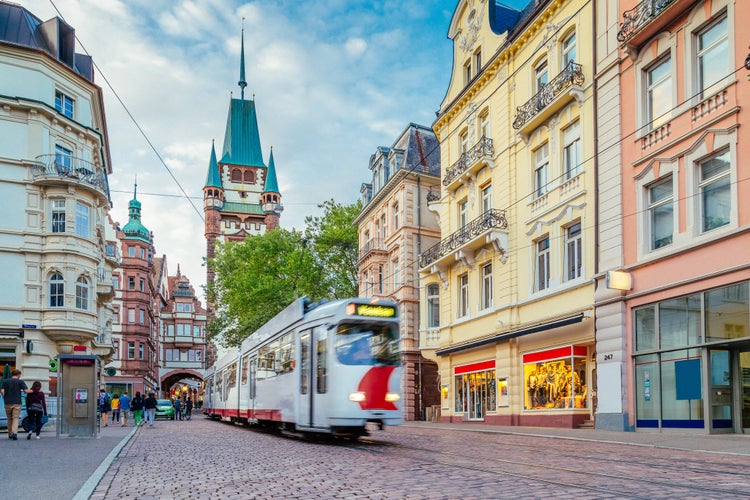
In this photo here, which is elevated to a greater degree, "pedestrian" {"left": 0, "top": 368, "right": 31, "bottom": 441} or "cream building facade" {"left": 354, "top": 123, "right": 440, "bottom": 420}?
"cream building facade" {"left": 354, "top": 123, "right": 440, "bottom": 420}

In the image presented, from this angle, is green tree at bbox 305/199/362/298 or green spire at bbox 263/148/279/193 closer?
green tree at bbox 305/199/362/298

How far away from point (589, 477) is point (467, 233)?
71.5ft

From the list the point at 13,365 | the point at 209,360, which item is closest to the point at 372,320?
the point at 13,365

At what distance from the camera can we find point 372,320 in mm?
16672

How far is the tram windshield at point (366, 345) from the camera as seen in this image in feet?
53.5

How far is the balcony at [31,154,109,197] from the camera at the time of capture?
3434 cm

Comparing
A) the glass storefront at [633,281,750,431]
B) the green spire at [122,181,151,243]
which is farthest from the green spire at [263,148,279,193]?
the glass storefront at [633,281,750,431]

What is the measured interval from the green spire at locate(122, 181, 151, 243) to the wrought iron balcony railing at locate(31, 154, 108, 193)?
42.4m

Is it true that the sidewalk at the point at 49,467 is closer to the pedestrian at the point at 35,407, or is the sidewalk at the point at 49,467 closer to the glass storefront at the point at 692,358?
the pedestrian at the point at 35,407

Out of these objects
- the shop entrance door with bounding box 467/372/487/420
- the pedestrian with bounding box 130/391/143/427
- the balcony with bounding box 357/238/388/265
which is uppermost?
the balcony with bounding box 357/238/388/265

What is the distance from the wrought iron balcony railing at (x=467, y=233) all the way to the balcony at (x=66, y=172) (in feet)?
51.9

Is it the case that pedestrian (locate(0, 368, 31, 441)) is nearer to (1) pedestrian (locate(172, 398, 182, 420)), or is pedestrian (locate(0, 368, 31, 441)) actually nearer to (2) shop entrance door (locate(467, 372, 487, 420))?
(2) shop entrance door (locate(467, 372, 487, 420))

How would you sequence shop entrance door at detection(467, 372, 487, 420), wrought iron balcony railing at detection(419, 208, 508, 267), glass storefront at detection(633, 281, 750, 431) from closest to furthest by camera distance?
glass storefront at detection(633, 281, 750, 431)
wrought iron balcony railing at detection(419, 208, 508, 267)
shop entrance door at detection(467, 372, 487, 420)

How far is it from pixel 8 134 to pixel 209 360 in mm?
65647
